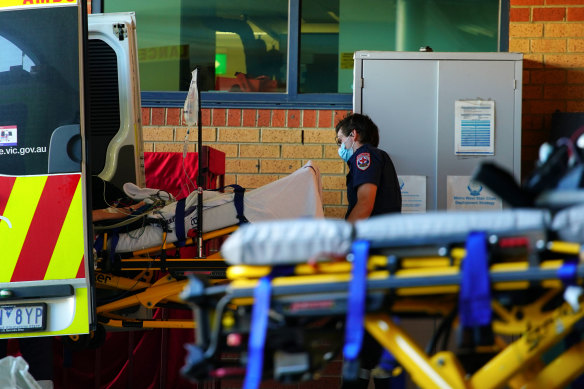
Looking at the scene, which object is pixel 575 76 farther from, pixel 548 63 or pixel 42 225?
pixel 42 225

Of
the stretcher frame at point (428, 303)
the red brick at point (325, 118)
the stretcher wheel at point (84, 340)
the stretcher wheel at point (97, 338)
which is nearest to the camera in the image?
the stretcher frame at point (428, 303)

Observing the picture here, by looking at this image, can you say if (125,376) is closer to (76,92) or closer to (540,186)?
(76,92)

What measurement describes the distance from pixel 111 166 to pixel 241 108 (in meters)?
1.63

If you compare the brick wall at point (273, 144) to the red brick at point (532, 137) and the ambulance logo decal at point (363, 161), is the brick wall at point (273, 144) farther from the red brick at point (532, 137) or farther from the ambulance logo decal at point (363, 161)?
the ambulance logo decal at point (363, 161)

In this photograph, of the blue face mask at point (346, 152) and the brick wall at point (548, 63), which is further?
the brick wall at point (548, 63)

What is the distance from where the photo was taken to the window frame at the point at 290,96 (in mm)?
6520

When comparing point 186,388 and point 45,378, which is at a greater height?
point 45,378

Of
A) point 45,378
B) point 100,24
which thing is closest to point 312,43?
point 100,24

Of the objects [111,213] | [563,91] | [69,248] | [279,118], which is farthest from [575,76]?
[69,248]

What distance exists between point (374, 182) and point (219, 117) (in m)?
2.18

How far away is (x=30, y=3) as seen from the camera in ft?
13.1

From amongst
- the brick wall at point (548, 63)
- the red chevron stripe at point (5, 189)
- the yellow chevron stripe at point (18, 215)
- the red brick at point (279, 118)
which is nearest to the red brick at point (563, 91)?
the brick wall at point (548, 63)

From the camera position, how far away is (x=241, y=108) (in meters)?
6.55

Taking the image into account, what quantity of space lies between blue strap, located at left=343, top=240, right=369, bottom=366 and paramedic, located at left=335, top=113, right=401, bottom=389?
2204 mm
